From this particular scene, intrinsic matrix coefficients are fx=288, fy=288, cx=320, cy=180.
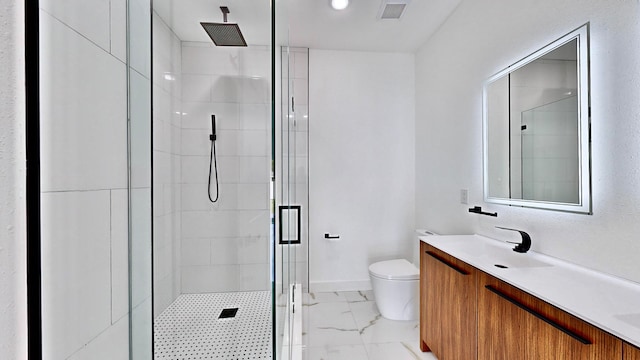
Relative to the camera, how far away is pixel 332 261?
9.75 feet

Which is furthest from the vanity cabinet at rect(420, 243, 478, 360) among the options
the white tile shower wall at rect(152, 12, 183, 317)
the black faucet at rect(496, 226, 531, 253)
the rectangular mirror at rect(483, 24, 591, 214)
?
the white tile shower wall at rect(152, 12, 183, 317)

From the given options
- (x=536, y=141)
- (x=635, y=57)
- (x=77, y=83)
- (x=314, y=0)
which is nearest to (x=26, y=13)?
(x=77, y=83)

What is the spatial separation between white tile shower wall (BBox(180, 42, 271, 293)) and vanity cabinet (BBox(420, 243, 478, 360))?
1036mm

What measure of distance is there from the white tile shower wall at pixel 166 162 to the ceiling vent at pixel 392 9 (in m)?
1.75

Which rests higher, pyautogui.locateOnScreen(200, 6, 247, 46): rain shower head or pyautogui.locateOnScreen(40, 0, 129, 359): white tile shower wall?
pyautogui.locateOnScreen(200, 6, 247, 46): rain shower head

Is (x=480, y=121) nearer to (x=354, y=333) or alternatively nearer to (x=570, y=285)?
(x=570, y=285)

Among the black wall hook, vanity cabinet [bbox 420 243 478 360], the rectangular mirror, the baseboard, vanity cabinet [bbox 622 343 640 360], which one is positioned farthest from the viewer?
the baseboard

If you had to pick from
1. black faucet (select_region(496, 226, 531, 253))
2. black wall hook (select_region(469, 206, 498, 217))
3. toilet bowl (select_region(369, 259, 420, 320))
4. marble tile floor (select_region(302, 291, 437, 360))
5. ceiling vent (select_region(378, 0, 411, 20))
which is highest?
ceiling vent (select_region(378, 0, 411, 20))

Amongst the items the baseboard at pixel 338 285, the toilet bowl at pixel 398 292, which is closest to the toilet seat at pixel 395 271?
the toilet bowl at pixel 398 292

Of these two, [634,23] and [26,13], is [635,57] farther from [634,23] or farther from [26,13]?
[26,13]

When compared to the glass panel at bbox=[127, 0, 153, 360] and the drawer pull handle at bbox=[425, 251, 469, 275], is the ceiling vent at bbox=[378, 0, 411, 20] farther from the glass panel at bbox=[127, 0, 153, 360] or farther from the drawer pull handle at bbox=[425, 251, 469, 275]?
the glass panel at bbox=[127, 0, 153, 360]

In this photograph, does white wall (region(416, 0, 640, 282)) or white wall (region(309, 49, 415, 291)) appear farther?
white wall (region(309, 49, 415, 291))

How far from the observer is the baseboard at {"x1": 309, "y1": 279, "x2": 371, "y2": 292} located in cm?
293

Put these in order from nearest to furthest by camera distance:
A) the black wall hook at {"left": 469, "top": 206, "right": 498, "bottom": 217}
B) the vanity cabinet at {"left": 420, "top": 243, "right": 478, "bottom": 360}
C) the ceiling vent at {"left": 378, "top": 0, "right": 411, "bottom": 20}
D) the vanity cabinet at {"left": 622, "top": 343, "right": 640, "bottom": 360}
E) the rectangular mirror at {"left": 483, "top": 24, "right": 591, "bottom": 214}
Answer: the vanity cabinet at {"left": 622, "top": 343, "right": 640, "bottom": 360} → the rectangular mirror at {"left": 483, "top": 24, "right": 591, "bottom": 214} → the vanity cabinet at {"left": 420, "top": 243, "right": 478, "bottom": 360} → the black wall hook at {"left": 469, "top": 206, "right": 498, "bottom": 217} → the ceiling vent at {"left": 378, "top": 0, "right": 411, "bottom": 20}
